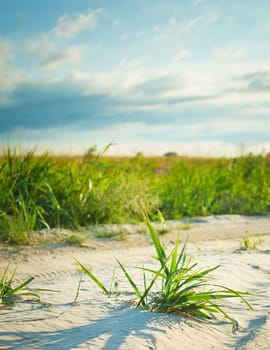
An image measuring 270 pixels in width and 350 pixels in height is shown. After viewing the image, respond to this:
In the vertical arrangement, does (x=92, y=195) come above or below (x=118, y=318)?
above

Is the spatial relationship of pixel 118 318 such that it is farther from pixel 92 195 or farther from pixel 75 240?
pixel 92 195

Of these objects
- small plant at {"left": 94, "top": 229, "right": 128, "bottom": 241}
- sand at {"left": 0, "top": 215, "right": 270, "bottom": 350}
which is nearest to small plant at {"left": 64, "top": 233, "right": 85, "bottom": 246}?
small plant at {"left": 94, "top": 229, "right": 128, "bottom": 241}

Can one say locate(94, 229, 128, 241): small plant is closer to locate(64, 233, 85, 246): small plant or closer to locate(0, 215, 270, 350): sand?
locate(64, 233, 85, 246): small plant

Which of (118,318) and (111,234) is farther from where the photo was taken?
(111,234)

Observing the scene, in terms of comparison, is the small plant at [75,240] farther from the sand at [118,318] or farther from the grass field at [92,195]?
the sand at [118,318]

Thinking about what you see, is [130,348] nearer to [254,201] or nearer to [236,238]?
[236,238]

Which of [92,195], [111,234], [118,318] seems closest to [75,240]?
[111,234]

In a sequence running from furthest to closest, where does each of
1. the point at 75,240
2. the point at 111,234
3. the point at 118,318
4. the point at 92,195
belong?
the point at 92,195 → the point at 111,234 → the point at 75,240 → the point at 118,318

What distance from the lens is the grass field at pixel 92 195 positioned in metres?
6.05

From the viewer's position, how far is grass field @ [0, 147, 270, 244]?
6.05 meters

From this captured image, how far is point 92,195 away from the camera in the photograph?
21.3 feet

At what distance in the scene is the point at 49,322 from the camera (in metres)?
2.61

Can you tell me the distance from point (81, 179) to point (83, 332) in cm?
448

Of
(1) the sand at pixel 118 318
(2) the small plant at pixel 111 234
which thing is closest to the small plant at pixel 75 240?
(2) the small plant at pixel 111 234
